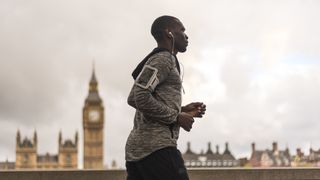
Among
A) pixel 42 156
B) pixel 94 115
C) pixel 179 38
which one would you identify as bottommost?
pixel 179 38

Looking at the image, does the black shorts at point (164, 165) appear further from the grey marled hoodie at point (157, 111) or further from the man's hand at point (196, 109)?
the man's hand at point (196, 109)

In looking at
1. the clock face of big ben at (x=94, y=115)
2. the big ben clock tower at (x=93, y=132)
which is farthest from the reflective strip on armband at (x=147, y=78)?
the clock face of big ben at (x=94, y=115)

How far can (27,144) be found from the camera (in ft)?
362

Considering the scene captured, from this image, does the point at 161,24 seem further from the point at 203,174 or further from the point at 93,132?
the point at 93,132

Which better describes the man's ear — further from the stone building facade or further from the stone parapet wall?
the stone building facade

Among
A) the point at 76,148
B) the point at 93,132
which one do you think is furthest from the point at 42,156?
the point at 93,132

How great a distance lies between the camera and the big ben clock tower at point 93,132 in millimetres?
113812

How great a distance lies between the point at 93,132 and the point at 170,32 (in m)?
113

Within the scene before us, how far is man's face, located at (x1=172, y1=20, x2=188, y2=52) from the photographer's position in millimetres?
2863

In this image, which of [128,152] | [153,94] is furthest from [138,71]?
[128,152]

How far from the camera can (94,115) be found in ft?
383

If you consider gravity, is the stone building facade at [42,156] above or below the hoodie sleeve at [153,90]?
above

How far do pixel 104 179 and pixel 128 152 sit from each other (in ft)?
7.59

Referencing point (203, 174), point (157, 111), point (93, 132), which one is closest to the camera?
point (157, 111)
